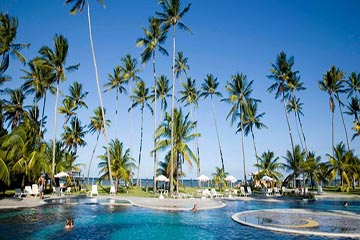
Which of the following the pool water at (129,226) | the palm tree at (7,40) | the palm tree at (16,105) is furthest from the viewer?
the palm tree at (16,105)

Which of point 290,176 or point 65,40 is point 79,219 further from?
point 290,176

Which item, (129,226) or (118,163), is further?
(118,163)

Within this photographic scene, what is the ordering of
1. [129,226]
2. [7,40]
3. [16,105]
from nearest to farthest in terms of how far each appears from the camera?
[129,226], [7,40], [16,105]

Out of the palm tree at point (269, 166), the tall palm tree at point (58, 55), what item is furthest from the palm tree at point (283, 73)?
the tall palm tree at point (58, 55)

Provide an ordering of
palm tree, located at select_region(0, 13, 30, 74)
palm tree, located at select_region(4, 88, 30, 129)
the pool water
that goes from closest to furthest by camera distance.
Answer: the pool water < palm tree, located at select_region(0, 13, 30, 74) < palm tree, located at select_region(4, 88, 30, 129)

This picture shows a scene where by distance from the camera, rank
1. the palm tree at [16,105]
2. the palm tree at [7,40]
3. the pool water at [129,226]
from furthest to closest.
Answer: the palm tree at [16,105] < the palm tree at [7,40] < the pool water at [129,226]

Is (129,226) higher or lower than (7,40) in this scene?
lower

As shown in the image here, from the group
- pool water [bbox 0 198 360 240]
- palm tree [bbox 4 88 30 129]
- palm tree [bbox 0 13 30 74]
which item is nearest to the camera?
pool water [bbox 0 198 360 240]

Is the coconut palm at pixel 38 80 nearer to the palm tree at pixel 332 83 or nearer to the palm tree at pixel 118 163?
the palm tree at pixel 118 163

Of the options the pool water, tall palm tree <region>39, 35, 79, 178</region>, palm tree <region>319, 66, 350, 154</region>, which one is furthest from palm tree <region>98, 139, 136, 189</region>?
palm tree <region>319, 66, 350, 154</region>

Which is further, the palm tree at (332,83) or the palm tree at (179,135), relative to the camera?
the palm tree at (332,83)

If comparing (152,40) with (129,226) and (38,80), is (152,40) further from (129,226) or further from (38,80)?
(129,226)

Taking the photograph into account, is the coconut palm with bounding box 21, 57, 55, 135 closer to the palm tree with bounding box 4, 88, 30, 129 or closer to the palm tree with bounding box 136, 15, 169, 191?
the palm tree with bounding box 4, 88, 30, 129

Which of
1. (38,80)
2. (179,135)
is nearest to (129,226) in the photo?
(179,135)
